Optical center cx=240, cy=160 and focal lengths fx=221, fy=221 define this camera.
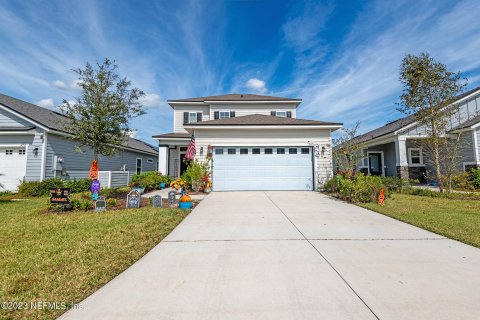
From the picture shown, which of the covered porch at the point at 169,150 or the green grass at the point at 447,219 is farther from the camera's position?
the covered porch at the point at 169,150

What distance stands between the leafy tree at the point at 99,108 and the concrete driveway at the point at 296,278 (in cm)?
622

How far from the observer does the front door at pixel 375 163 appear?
62.0 feet

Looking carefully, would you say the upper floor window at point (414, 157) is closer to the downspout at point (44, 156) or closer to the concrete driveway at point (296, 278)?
the concrete driveway at point (296, 278)

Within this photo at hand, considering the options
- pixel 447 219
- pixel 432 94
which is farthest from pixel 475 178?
pixel 447 219

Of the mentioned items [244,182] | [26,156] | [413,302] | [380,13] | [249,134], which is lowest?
[413,302]

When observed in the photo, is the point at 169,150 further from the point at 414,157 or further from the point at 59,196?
the point at 414,157

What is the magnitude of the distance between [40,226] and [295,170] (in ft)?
33.9

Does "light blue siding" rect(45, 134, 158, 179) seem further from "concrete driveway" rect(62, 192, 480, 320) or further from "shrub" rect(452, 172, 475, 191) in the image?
"shrub" rect(452, 172, 475, 191)

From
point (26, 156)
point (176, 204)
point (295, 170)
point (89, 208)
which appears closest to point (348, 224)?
point (176, 204)

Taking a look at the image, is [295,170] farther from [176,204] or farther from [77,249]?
[77,249]

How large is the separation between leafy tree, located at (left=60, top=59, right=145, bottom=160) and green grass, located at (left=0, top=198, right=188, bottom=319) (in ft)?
11.0

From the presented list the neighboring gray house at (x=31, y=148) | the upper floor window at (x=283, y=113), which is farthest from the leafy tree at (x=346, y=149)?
the neighboring gray house at (x=31, y=148)

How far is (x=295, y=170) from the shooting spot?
39.4 feet

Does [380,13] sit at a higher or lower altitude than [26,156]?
higher
